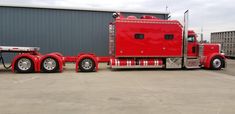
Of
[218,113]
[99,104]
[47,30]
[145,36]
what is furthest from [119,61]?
[218,113]

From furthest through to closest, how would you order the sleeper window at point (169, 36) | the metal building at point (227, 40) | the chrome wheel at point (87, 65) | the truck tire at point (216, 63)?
the metal building at point (227, 40) → the truck tire at point (216, 63) → the sleeper window at point (169, 36) → the chrome wheel at point (87, 65)

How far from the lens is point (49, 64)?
13.2m

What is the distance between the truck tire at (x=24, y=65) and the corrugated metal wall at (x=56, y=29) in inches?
230

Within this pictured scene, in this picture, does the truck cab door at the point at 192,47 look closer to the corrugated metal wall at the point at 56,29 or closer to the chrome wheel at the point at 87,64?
the chrome wheel at the point at 87,64

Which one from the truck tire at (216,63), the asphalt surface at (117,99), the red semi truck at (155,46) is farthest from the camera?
the truck tire at (216,63)

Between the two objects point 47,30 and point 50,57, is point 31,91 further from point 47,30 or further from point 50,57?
point 47,30

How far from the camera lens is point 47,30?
18.7 m

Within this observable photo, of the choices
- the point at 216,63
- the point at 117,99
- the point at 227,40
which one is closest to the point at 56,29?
the point at 216,63

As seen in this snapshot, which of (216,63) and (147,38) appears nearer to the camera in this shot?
(147,38)

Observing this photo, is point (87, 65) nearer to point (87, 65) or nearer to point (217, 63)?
point (87, 65)

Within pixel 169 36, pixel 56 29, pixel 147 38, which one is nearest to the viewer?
pixel 147 38

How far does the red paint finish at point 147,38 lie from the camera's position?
1476cm

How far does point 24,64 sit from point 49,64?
4.23ft

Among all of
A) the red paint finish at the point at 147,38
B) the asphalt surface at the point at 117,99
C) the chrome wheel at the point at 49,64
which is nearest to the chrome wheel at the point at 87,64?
the chrome wheel at the point at 49,64
